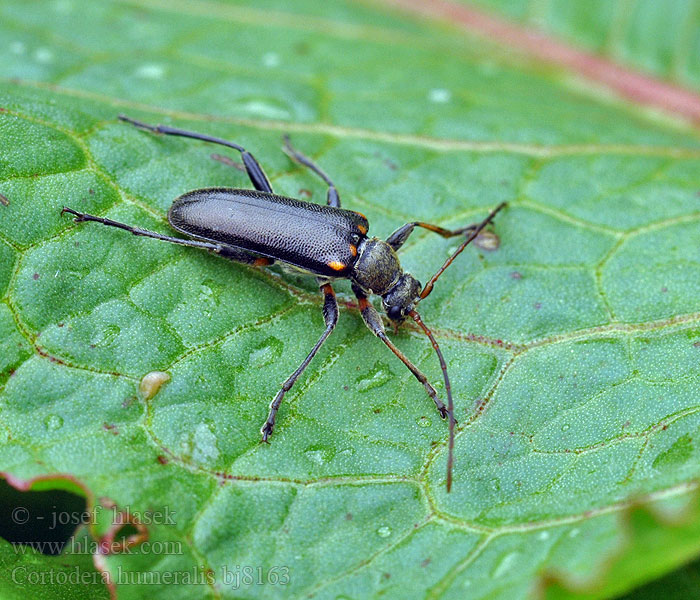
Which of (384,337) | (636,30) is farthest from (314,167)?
(636,30)

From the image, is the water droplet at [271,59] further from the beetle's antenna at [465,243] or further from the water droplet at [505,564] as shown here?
the water droplet at [505,564]

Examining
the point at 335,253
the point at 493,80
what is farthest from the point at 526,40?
the point at 335,253

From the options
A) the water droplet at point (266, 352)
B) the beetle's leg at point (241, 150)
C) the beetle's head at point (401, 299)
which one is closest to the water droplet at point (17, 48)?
the beetle's leg at point (241, 150)

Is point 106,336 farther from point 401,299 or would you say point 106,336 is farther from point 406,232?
point 406,232

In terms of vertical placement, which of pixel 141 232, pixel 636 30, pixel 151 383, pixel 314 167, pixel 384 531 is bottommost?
pixel 384 531

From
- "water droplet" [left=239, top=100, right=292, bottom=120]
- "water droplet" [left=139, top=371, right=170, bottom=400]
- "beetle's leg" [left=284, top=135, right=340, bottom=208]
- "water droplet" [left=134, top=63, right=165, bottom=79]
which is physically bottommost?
"water droplet" [left=139, top=371, right=170, bottom=400]

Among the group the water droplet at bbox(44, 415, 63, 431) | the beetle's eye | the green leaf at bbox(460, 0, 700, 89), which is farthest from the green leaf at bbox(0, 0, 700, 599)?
the green leaf at bbox(460, 0, 700, 89)

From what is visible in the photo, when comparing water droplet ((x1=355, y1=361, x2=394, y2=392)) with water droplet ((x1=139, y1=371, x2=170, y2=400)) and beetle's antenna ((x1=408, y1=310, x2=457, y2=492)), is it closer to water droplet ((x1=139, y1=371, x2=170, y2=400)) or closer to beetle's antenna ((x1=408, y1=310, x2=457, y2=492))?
beetle's antenna ((x1=408, y1=310, x2=457, y2=492))
